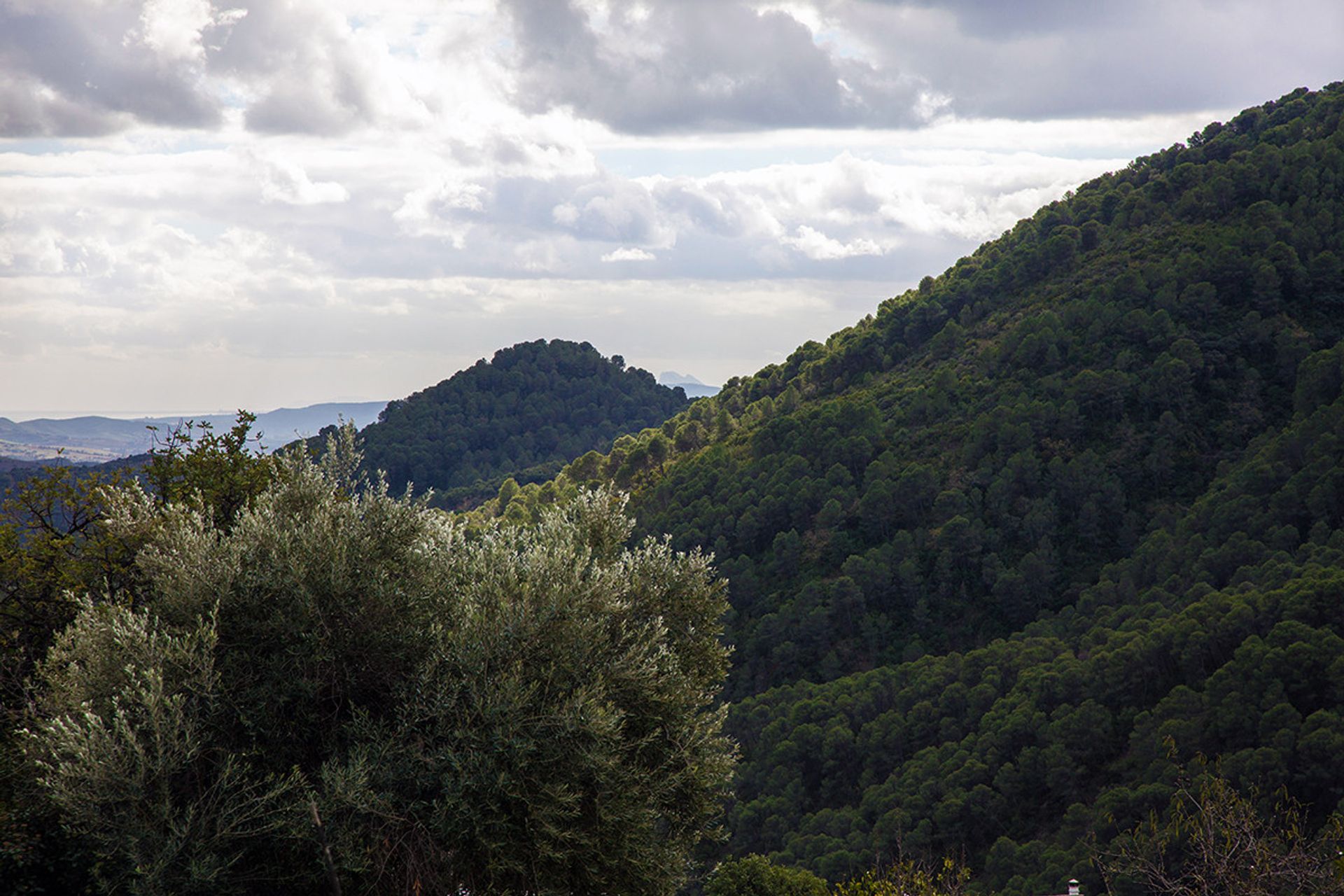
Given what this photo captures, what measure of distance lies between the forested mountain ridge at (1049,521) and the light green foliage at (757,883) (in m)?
15.4

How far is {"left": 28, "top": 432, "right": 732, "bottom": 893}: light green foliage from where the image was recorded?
422 inches

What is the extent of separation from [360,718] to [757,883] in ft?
58.2

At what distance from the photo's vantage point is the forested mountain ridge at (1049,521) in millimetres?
44562

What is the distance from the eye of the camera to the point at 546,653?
12641mm

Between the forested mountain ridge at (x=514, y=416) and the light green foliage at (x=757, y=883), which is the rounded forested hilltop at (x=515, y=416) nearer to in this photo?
the forested mountain ridge at (x=514, y=416)

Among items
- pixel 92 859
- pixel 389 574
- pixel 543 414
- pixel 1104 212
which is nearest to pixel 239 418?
pixel 389 574

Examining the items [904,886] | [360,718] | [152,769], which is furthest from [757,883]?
[152,769]

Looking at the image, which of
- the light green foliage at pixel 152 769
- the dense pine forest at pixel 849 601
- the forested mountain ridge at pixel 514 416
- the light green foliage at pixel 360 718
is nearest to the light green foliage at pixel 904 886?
the dense pine forest at pixel 849 601

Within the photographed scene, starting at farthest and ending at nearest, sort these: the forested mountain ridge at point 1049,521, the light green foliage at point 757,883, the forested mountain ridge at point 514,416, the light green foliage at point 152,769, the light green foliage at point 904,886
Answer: the forested mountain ridge at point 514,416, the forested mountain ridge at point 1049,521, the light green foliage at point 757,883, the light green foliage at point 904,886, the light green foliage at point 152,769

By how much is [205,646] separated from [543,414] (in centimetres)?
16473

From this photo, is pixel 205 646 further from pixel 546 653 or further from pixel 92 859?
pixel 546 653

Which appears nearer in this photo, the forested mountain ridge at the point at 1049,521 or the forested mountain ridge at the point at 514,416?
the forested mountain ridge at the point at 1049,521

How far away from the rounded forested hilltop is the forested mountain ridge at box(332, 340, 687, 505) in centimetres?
15

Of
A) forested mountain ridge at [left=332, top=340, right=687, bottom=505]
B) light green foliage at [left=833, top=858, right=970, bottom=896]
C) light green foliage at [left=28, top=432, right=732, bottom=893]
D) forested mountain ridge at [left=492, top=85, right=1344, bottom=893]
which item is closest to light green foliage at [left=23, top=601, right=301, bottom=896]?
light green foliage at [left=28, top=432, right=732, bottom=893]
